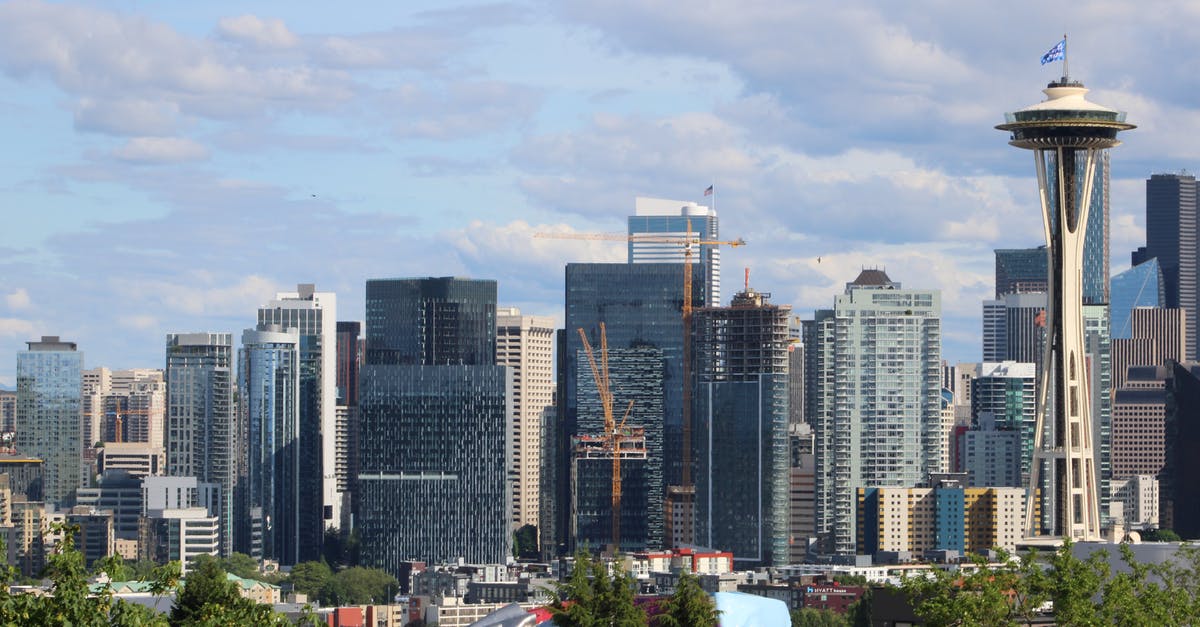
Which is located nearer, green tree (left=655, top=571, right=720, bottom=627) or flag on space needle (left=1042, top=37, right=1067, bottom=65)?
green tree (left=655, top=571, right=720, bottom=627)

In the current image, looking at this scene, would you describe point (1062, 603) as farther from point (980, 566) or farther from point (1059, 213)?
point (1059, 213)

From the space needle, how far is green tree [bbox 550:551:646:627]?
268ft

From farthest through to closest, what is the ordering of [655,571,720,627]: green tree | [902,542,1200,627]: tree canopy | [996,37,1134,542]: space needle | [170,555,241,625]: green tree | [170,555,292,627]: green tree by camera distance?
[996,37,1134,542]: space needle → [170,555,241,625]: green tree → [655,571,720,627]: green tree → [902,542,1200,627]: tree canopy → [170,555,292,627]: green tree

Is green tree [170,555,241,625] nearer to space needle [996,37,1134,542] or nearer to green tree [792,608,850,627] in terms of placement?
space needle [996,37,1134,542]

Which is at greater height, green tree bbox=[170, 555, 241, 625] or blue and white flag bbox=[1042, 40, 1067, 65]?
blue and white flag bbox=[1042, 40, 1067, 65]

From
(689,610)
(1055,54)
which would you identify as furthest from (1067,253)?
(689,610)

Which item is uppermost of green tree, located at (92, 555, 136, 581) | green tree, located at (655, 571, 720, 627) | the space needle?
the space needle

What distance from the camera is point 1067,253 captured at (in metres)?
143

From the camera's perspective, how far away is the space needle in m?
142

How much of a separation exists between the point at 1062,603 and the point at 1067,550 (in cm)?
337

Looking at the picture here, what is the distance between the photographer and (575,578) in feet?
208

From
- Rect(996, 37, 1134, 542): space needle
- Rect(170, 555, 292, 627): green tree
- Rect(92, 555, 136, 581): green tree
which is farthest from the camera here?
Rect(996, 37, 1134, 542): space needle

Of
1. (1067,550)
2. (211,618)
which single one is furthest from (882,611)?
(211,618)

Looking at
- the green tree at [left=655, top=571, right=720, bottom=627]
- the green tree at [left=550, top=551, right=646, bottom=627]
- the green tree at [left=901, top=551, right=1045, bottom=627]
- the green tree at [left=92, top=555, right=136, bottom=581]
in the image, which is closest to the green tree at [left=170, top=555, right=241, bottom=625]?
the green tree at [left=550, top=551, right=646, bottom=627]
